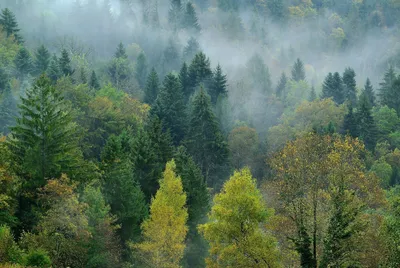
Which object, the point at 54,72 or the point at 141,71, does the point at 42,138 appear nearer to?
the point at 54,72

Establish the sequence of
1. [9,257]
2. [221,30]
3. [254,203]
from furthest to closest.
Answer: [221,30], [254,203], [9,257]

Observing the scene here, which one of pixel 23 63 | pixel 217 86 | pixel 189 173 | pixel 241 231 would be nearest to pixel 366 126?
pixel 217 86

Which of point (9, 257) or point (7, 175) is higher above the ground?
point (7, 175)

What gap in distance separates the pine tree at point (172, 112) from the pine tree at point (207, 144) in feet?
8.45

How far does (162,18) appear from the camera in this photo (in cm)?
18662

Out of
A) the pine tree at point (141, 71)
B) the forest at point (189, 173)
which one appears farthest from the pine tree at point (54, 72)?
the pine tree at point (141, 71)

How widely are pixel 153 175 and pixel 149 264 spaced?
46.0ft

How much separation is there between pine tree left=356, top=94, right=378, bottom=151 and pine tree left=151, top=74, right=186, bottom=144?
29.9 meters

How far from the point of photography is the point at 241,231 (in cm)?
3262

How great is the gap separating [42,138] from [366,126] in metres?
60.5

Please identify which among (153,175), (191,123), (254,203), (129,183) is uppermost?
(191,123)

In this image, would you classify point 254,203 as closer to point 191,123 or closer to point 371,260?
point 371,260

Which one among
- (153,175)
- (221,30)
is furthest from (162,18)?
(153,175)

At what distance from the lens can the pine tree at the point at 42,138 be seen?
120ft
